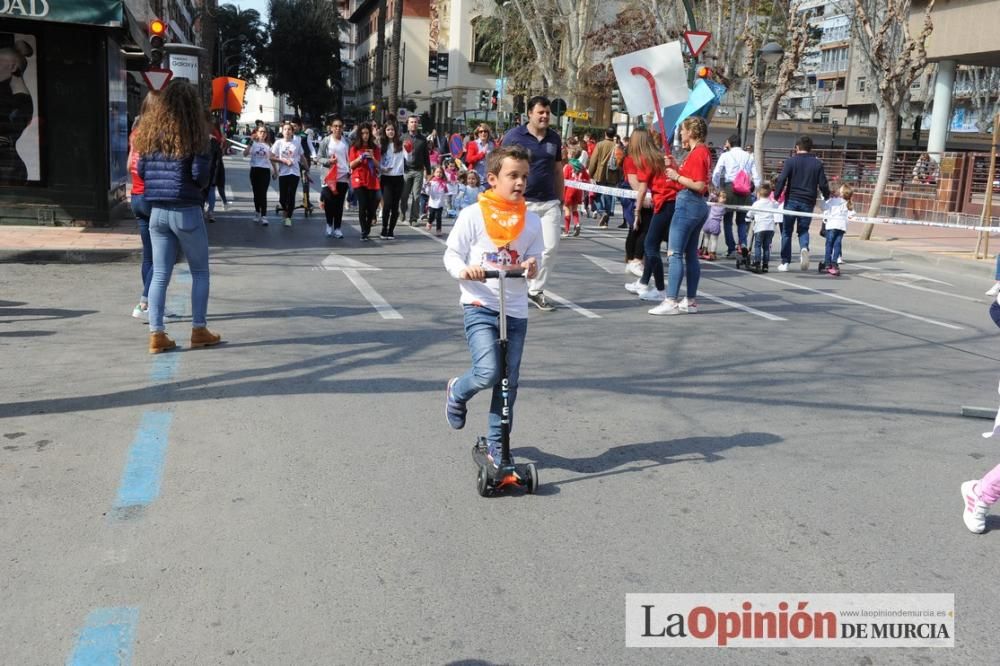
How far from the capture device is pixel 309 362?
7.14 metres

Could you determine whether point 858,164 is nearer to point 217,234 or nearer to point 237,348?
point 217,234

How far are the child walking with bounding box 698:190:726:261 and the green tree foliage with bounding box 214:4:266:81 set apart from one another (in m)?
81.8

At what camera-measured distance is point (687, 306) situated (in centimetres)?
994

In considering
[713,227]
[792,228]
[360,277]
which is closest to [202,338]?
[360,277]

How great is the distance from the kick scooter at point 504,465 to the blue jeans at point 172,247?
11.1ft

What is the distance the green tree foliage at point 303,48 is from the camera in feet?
273

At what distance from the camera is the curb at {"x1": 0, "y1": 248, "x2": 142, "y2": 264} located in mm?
11656

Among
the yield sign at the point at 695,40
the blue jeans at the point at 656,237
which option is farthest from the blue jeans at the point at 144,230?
the yield sign at the point at 695,40

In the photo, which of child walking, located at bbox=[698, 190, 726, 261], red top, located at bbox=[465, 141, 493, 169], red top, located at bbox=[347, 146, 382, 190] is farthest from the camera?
red top, located at bbox=[465, 141, 493, 169]

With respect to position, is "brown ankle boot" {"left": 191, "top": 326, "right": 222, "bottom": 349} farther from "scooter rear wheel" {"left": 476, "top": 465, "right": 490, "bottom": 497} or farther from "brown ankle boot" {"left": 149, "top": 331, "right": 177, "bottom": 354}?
"scooter rear wheel" {"left": 476, "top": 465, "right": 490, "bottom": 497}

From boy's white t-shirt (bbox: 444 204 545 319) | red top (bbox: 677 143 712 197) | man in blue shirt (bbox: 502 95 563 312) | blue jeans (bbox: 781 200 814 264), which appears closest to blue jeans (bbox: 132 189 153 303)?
man in blue shirt (bbox: 502 95 563 312)

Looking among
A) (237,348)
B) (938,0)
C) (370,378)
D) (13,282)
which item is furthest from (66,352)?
(938,0)

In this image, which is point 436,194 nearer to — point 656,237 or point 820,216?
point 820,216

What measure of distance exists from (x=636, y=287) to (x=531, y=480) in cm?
657
